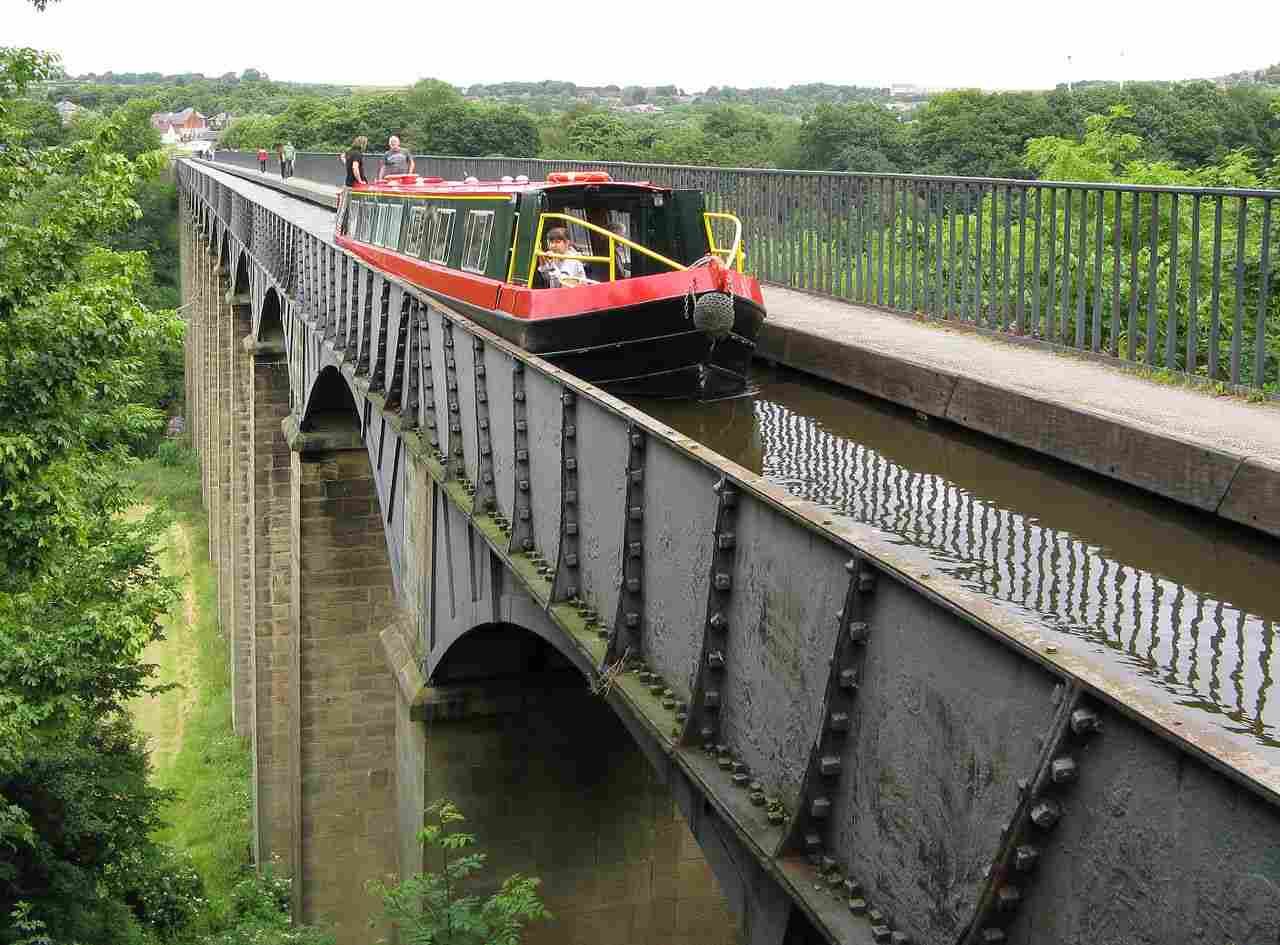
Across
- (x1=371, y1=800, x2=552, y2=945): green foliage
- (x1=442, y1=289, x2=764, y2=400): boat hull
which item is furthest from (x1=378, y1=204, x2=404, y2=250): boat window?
(x1=371, y1=800, x2=552, y2=945): green foliage

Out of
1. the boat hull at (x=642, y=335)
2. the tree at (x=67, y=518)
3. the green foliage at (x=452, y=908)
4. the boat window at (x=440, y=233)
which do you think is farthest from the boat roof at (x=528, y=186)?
the green foliage at (x=452, y=908)

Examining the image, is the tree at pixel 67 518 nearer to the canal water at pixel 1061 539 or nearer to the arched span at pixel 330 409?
the arched span at pixel 330 409

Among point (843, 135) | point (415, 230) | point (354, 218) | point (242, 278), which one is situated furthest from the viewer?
point (843, 135)

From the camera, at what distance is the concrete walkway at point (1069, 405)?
22.3 feet

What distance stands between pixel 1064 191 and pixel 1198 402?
2437 mm

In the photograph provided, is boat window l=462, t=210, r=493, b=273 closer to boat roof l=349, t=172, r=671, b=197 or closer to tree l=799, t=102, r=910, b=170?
boat roof l=349, t=172, r=671, b=197

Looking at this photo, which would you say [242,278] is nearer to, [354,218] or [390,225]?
[354,218]

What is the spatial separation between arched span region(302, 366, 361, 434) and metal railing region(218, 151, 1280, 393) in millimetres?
5459

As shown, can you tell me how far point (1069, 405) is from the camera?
26.5ft

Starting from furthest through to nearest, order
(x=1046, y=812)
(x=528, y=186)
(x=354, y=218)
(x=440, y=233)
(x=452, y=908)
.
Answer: (x=354, y=218), (x=440, y=233), (x=528, y=186), (x=452, y=908), (x=1046, y=812)

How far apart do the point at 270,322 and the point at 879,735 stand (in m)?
26.0

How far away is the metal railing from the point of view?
8805mm

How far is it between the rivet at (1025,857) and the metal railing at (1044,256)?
206 inches

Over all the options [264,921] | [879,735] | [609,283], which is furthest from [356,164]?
[879,735]
